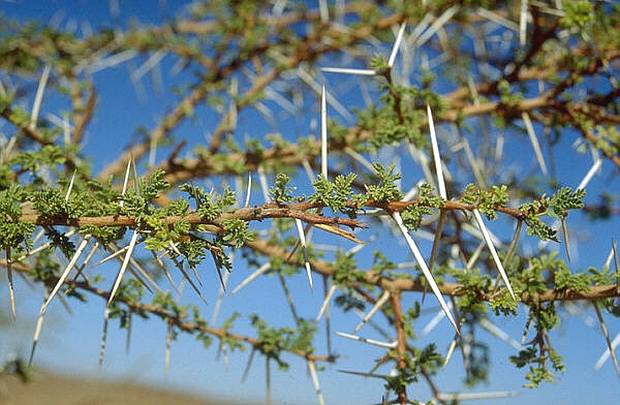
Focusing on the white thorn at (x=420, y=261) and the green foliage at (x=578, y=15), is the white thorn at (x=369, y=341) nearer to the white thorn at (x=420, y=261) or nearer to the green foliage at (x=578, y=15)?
the white thorn at (x=420, y=261)

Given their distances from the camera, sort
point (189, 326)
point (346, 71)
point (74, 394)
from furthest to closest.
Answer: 1. point (74, 394)
2. point (189, 326)
3. point (346, 71)

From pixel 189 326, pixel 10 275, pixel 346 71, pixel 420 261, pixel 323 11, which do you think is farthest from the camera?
pixel 323 11

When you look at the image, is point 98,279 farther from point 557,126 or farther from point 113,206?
point 557,126

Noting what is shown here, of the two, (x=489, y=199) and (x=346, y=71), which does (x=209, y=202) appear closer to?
(x=489, y=199)

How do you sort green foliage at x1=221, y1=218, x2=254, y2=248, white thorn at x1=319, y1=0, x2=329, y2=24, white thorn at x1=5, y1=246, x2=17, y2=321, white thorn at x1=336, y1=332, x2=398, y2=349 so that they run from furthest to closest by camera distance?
white thorn at x1=319, y1=0, x2=329, y2=24 → white thorn at x1=336, y1=332, x2=398, y2=349 → white thorn at x1=5, y1=246, x2=17, y2=321 → green foliage at x1=221, y1=218, x2=254, y2=248

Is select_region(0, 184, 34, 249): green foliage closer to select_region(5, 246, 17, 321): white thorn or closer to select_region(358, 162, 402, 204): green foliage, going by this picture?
select_region(5, 246, 17, 321): white thorn

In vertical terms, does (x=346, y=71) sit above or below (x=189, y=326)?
above

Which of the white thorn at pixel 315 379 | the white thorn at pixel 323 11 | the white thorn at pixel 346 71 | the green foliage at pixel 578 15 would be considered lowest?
the white thorn at pixel 315 379

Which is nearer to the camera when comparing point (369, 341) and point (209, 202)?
point (209, 202)

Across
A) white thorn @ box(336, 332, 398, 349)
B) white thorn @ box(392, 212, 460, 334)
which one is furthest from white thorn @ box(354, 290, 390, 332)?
white thorn @ box(392, 212, 460, 334)

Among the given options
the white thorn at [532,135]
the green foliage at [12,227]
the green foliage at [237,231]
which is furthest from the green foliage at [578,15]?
the green foliage at [12,227]

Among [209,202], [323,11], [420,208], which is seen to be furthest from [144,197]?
[323,11]

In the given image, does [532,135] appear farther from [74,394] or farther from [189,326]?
[74,394]

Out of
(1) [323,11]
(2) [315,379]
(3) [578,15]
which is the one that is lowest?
(2) [315,379]
